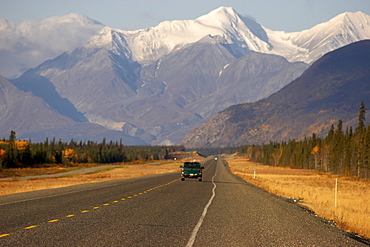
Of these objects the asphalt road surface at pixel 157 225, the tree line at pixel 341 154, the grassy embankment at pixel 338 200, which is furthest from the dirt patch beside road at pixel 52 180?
the tree line at pixel 341 154

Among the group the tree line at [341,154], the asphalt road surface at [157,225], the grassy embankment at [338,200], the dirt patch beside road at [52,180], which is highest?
the tree line at [341,154]

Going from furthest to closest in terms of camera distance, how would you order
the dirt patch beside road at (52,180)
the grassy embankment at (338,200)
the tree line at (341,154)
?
the tree line at (341,154) → the dirt patch beside road at (52,180) → the grassy embankment at (338,200)

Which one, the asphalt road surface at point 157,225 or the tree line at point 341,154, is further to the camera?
the tree line at point 341,154

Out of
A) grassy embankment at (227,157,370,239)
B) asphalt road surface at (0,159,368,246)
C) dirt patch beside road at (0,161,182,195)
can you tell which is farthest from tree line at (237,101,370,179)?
asphalt road surface at (0,159,368,246)

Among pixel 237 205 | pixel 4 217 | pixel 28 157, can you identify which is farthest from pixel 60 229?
pixel 28 157

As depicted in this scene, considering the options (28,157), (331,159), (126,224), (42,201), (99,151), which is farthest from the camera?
(99,151)

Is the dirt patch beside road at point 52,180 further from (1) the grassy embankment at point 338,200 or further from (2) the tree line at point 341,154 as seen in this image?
(2) the tree line at point 341,154

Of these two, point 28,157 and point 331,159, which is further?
point 28,157

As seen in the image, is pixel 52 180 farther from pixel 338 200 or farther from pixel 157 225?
pixel 157 225

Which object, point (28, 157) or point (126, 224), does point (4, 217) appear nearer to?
point (126, 224)

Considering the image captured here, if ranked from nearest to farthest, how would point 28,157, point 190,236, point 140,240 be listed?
1. point 140,240
2. point 190,236
3. point 28,157

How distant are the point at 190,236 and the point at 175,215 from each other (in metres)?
5.48

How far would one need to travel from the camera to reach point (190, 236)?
51.9ft

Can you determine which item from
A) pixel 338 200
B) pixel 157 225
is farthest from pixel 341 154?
pixel 157 225
